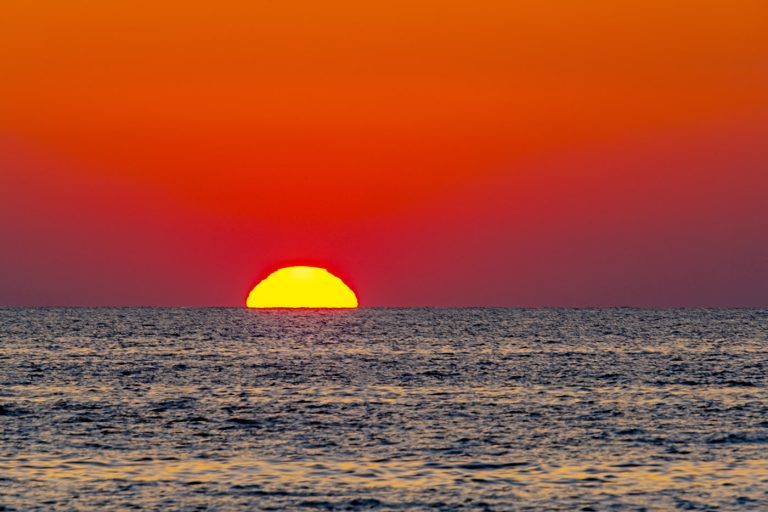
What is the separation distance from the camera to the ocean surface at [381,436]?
114 feet

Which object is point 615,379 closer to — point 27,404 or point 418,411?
point 418,411

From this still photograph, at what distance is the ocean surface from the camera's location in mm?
34812

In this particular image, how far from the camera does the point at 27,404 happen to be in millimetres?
58844

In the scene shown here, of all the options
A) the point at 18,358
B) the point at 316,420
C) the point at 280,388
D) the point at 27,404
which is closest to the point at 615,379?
the point at 280,388

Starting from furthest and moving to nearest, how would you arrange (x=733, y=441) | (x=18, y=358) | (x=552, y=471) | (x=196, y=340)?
(x=196, y=340) < (x=18, y=358) < (x=733, y=441) < (x=552, y=471)

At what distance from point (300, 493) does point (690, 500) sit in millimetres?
11243

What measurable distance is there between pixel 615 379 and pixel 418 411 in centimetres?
2660

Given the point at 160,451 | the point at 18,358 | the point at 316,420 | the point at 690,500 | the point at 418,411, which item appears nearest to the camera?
the point at 690,500

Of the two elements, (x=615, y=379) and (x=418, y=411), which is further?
(x=615, y=379)

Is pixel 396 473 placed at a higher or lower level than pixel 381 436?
lower

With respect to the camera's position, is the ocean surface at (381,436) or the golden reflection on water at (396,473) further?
the golden reflection on water at (396,473)

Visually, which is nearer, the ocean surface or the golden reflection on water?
the ocean surface

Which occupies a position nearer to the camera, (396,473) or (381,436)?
(396,473)

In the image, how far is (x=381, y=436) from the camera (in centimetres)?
4647
